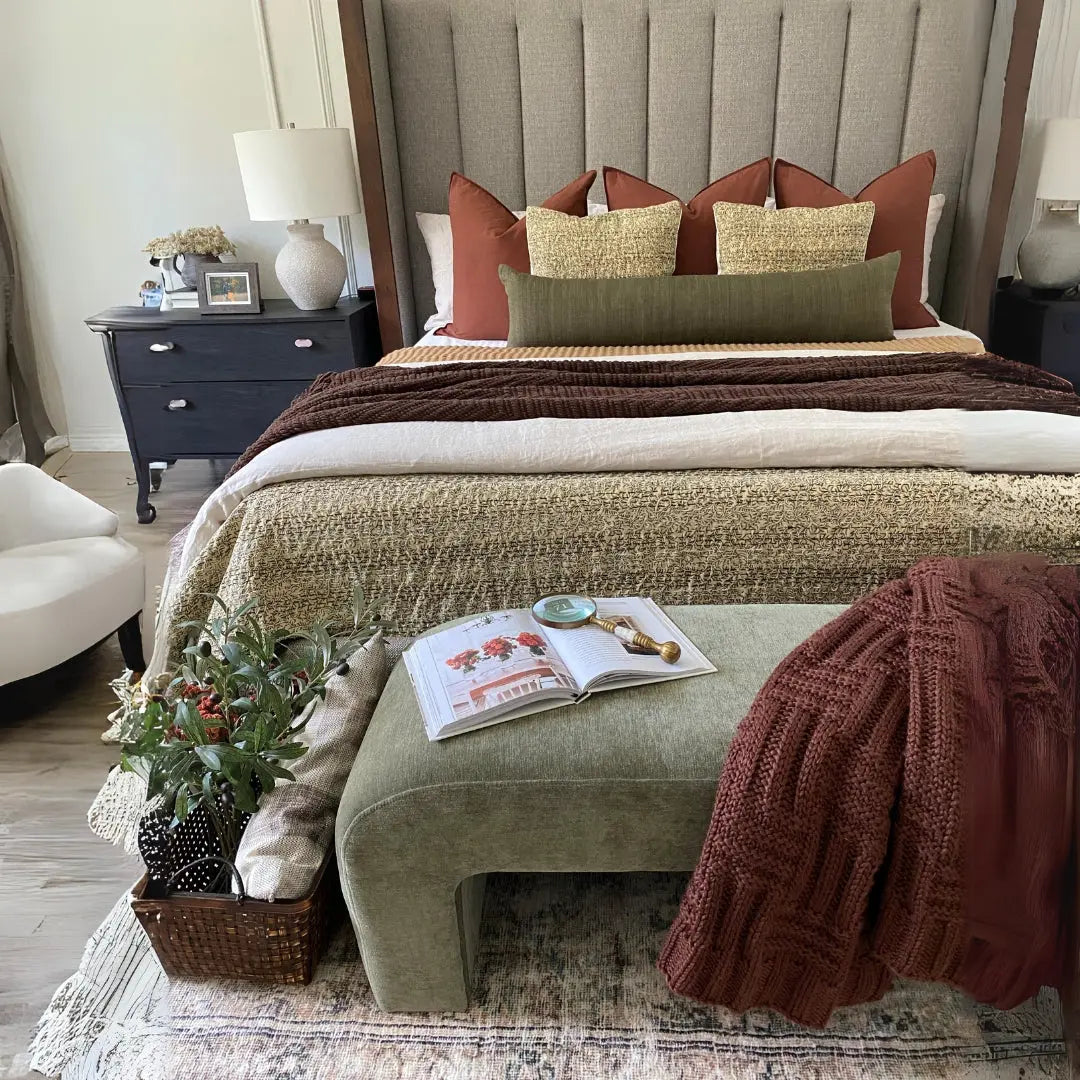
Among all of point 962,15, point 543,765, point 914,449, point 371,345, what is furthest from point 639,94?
point 543,765

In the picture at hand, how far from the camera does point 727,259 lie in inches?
106

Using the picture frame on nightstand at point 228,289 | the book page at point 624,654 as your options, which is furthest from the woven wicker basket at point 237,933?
the picture frame on nightstand at point 228,289

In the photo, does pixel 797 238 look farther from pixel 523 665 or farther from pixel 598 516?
pixel 523 665

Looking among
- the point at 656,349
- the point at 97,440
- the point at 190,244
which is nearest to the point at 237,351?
the point at 190,244

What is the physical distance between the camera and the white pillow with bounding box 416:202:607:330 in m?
3.07

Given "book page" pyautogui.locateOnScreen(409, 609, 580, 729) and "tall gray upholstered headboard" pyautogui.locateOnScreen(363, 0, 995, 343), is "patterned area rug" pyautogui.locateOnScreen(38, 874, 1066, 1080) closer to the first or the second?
"book page" pyautogui.locateOnScreen(409, 609, 580, 729)

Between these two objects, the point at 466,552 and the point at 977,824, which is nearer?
the point at 977,824

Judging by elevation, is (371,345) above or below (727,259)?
below

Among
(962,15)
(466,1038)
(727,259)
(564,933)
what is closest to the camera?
(466,1038)

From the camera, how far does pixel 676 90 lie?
9.93ft

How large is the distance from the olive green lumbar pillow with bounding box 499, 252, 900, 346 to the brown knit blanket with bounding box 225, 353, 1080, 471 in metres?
0.36

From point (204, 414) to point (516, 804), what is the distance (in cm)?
237

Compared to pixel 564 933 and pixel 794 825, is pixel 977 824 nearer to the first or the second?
pixel 794 825

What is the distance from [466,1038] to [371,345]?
2473 mm
